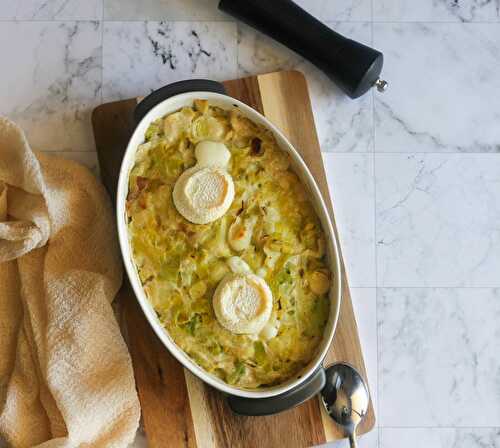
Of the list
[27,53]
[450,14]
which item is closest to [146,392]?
[27,53]

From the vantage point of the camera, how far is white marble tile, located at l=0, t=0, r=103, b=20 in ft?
5.80

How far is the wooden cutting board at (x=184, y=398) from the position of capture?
5.34 ft

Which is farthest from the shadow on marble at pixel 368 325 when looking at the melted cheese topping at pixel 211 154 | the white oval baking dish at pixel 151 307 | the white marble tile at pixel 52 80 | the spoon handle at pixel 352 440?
the white marble tile at pixel 52 80

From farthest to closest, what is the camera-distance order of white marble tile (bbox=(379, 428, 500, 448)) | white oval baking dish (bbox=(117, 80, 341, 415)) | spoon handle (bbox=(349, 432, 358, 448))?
white marble tile (bbox=(379, 428, 500, 448))
spoon handle (bbox=(349, 432, 358, 448))
white oval baking dish (bbox=(117, 80, 341, 415))

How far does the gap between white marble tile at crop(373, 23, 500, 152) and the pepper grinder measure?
13cm

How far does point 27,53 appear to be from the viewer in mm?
1762

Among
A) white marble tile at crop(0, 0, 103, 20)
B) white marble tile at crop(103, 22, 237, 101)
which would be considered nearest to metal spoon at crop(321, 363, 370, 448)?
white marble tile at crop(103, 22, 237, 101)

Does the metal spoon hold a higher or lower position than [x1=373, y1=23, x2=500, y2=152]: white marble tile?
lower

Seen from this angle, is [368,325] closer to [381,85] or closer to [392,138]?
[392,138]

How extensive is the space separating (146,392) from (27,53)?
2.86 ft

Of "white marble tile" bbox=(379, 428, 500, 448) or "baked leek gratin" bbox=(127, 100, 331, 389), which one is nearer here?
"baked leek gratin" bbox=(127, 100, 331, 389)

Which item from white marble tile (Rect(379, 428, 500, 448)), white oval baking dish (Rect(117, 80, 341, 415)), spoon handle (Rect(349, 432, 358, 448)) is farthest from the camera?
white marble tile (Rect(379, 428, 500, 448))

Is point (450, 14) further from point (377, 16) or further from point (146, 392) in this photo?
point (146, 392)

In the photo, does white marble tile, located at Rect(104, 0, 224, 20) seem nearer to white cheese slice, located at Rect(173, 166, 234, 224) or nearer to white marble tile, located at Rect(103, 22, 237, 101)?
white marble tile, located at Rect(103, 22, 237, 101)
